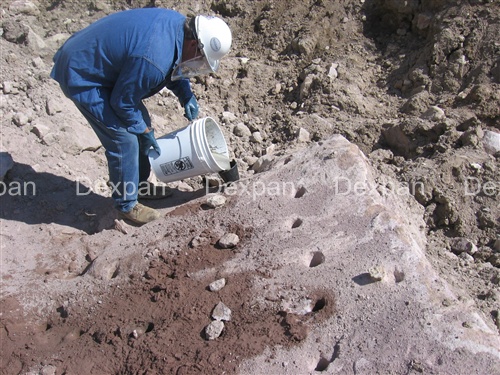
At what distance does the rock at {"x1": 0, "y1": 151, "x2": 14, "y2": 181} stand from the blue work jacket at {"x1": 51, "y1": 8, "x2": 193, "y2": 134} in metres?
1.21

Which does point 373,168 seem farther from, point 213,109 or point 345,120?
point 213,109

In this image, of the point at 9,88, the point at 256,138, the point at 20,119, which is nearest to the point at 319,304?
the point at 256,138

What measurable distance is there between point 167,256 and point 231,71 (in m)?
2.72

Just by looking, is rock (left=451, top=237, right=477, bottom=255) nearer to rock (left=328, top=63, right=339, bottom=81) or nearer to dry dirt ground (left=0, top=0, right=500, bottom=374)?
dry dirt ground (left=0, top=0, right=500, bottom=374)

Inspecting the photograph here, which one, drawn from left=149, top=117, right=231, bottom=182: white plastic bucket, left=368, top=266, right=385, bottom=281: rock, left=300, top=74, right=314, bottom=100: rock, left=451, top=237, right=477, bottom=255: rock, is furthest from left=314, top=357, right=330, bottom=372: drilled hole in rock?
left=300, top=74, right=314, bottom=100: rock

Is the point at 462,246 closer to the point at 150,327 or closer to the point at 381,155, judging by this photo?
the point at 381,155

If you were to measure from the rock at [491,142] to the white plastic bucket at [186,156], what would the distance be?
191cm

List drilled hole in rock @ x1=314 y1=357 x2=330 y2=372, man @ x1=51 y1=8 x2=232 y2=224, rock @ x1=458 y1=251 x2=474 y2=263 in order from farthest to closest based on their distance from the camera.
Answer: rock @ x1=458 y1=251 x2=474 y2=263, man @ x1=51 y1=8 x2=232 y2=224, drilled hole in rock @ x1=314 y1=357 x2=330 y2=372

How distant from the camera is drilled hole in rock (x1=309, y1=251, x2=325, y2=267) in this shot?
3385mm

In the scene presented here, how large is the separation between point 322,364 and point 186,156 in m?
1.81

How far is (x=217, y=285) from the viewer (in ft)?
11.1

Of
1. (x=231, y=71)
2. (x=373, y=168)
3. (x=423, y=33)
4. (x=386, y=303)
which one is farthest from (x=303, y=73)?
(x=386, y=303)

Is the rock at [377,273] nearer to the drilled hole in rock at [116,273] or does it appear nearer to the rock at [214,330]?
the rock at [214,330]

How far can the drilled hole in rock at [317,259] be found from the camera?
3385mm
